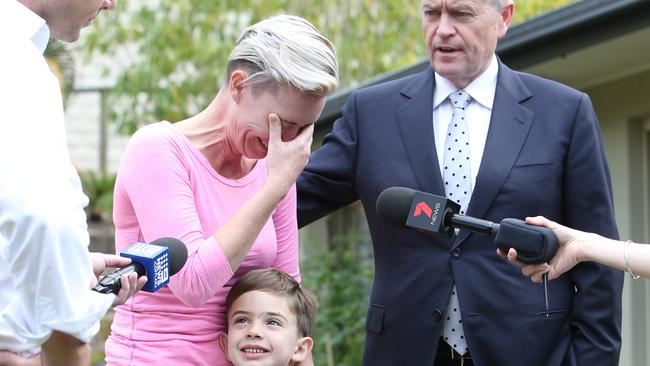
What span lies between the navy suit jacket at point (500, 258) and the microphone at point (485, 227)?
21.5 inches

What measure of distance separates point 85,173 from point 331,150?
14.2 m

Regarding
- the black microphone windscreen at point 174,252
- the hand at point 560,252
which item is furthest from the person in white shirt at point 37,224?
the hand at point 560,252

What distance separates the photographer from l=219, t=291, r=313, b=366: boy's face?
3590 millimetres

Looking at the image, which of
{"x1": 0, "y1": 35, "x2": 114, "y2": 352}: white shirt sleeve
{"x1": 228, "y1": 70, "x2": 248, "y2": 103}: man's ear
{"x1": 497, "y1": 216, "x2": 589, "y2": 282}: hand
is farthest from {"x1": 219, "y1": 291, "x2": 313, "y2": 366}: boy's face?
{"x1": 0, "y1": 35, "x2": 114, "y2": 352}: white shirt sleeve

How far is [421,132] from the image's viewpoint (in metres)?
4.26

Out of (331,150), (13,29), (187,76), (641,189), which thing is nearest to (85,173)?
(187,76)

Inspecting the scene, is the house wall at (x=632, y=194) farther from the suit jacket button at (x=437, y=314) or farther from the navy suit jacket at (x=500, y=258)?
the suit jacket button at (x=437, y=314)

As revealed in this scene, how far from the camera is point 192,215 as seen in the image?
3.46m

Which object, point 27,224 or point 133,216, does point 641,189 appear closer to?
point 133,216

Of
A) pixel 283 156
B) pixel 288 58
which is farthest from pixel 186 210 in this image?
pixel 288 58

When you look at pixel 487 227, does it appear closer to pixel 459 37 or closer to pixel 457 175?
pixel 457 175

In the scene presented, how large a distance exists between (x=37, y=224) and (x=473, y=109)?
2240 millimetres

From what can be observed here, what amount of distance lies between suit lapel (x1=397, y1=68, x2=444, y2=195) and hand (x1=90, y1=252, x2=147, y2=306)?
1447 mm

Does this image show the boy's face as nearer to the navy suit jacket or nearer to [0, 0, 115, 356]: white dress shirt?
the navy suit jacket
